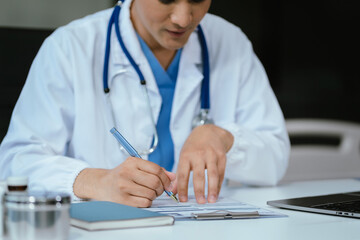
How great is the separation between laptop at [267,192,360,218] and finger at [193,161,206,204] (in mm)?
134

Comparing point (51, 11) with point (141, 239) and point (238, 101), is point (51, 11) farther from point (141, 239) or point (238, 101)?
point (141, 239)

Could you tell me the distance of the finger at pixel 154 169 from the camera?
102 cm

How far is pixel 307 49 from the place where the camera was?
3205 mm

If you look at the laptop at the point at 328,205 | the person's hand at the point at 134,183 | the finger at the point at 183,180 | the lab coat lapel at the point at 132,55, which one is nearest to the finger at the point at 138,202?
the person's hand at the point at 134,183

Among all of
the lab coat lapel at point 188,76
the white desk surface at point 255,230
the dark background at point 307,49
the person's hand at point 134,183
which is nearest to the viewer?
the white desk surface at point 255,230

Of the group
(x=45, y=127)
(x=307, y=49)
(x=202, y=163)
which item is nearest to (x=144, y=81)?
(x=45, y=127)

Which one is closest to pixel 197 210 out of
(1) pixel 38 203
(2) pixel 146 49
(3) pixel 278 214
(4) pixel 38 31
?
(3) pixel 278 214

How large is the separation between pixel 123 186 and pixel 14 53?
0.62 m

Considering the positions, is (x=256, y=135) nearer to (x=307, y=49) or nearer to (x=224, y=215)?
(x=224, y=215)

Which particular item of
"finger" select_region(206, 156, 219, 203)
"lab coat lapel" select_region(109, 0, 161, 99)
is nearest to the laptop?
"finger" select_region(206, 156, 219, 203)

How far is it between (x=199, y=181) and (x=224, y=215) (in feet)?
0.71

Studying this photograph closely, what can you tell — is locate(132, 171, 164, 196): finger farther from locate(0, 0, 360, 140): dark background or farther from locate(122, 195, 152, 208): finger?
locate(0, 0, 360, 140): dark background

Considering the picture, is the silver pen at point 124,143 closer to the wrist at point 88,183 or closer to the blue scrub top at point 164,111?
the wrist at point 88,183

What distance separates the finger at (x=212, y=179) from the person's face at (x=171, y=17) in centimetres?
35
